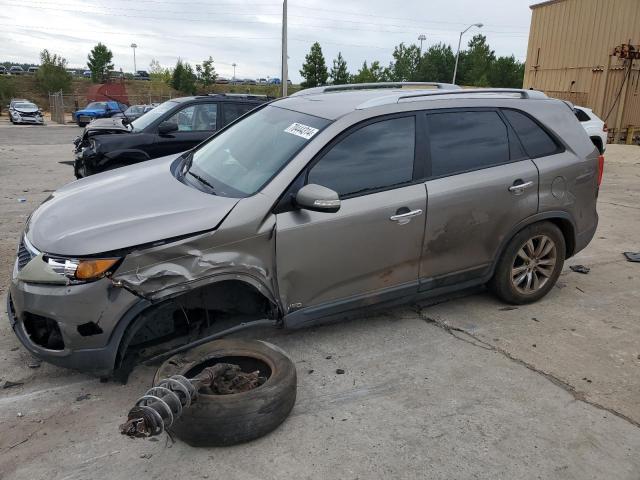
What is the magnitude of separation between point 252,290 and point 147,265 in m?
0.66

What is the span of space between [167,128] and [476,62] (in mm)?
57705

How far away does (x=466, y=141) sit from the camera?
4.04 metres

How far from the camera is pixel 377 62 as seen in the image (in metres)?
54.4

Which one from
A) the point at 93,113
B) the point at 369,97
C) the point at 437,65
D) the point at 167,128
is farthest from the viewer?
the point at 437,65

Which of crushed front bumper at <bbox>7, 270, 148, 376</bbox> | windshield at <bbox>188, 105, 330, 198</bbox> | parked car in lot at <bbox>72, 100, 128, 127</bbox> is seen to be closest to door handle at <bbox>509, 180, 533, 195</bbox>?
windshield at <bbox>188, 105, 330, 198</bbox>

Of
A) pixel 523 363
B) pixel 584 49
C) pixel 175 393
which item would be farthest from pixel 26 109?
pixel 523 363

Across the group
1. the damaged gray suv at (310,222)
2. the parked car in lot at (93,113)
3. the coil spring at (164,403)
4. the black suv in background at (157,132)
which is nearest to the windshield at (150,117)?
the black suv in background at (157,132)

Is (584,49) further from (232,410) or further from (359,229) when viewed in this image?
(232,410)

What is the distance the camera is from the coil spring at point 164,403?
2367 mm

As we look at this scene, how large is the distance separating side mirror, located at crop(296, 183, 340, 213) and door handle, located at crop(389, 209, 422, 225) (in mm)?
574

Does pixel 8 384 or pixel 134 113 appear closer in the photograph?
pixel 8 384

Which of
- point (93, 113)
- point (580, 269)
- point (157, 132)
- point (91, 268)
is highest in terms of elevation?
point (157, 132)

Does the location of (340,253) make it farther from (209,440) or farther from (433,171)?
(209,440)

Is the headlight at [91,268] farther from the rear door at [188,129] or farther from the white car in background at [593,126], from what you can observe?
the white car in background at [593,126]
